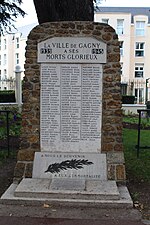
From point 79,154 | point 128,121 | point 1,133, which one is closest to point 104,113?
point 79,154

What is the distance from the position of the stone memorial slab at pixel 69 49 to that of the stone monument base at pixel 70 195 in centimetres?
214

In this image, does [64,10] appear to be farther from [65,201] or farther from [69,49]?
[65,201]

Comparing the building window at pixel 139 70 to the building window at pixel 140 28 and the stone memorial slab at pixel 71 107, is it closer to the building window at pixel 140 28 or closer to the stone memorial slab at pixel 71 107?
the building window at pixel 140 28

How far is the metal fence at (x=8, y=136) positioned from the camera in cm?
902

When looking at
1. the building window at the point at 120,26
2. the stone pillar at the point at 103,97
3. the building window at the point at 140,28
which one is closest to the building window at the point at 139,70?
the building window at the point at 140,28

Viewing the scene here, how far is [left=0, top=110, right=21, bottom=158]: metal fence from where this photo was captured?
9023 mm

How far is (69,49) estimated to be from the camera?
621cm

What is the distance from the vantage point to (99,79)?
6215 mm

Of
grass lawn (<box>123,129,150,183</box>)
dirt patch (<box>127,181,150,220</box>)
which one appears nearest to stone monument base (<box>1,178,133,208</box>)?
dirt patch (<box>127,181,150,220</box>)

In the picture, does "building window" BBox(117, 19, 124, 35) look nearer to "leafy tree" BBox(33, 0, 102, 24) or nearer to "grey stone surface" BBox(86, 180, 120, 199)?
"leafy tree" BBox(33, 0, 102, 24)

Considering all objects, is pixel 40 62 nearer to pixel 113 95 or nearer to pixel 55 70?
pixel 55 70

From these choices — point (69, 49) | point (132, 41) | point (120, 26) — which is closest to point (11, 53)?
point (120, 26)

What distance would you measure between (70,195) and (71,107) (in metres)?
1.58

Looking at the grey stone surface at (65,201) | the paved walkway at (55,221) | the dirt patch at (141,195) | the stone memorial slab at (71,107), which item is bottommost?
the paved walkway at (55,221)
